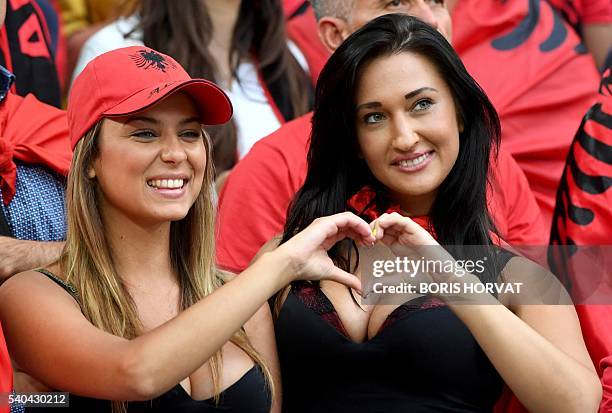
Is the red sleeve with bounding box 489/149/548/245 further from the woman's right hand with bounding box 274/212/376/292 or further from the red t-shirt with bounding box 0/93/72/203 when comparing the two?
the red t-shirt with bounding box 0/93/72/203

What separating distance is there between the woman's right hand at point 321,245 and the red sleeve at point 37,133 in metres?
0.97

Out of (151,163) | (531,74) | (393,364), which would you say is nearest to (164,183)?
(151,163)

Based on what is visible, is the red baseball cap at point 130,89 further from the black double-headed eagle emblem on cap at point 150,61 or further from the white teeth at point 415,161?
the white teeth at point 415,161

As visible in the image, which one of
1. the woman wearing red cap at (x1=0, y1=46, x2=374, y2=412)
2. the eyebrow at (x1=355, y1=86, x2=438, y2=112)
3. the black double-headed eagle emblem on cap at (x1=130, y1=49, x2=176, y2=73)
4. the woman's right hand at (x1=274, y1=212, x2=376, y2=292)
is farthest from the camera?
the eyebrow at (x1=355, y1=86, x2=438, y2=112)

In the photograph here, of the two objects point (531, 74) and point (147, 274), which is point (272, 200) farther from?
point (531, 74)

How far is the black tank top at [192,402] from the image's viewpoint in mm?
2572

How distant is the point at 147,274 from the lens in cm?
281

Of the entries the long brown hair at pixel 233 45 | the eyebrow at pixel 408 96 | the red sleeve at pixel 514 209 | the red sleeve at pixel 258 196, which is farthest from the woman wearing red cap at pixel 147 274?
the long brown hair at pixel 233 45

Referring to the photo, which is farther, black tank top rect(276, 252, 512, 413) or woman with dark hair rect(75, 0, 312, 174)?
woman with dark hair rect(75, 0, 312, 174)

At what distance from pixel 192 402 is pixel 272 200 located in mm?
1082

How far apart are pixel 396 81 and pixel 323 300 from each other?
1.93 feet

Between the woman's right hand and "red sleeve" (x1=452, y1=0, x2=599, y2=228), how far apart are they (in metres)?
1.81

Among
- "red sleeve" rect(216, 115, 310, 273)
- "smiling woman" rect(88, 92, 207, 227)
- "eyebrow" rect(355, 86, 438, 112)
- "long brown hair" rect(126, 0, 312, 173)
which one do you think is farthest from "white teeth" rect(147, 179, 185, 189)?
"long brown hair" rect(126, 0, 312, 173)

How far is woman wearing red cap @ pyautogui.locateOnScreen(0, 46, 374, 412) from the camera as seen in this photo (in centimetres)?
243
